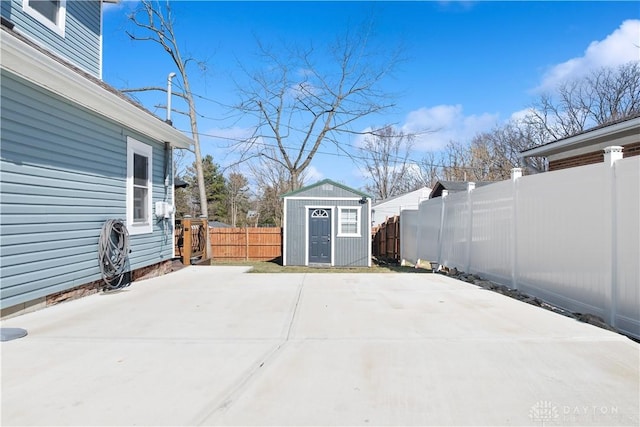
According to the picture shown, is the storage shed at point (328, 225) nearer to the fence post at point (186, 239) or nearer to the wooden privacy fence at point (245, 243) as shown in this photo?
the wooden privacy fence at point (245, 243)

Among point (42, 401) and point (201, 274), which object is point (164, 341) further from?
point (201, 274)

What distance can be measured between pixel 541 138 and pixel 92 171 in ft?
93.8

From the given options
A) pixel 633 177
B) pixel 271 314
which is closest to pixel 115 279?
pixel 271 314

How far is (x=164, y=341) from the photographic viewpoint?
11.9ft

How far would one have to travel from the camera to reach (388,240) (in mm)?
17359

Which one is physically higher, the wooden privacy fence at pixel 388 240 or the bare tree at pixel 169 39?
the bare tree at pixel 169 39

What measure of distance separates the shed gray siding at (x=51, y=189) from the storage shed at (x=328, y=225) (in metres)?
8.53

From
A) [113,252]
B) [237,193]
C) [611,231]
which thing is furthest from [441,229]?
[237,193]

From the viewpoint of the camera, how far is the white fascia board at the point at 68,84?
397 centimetres

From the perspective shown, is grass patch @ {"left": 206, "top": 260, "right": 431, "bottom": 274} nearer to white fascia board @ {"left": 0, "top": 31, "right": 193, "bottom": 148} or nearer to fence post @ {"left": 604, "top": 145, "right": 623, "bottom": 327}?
white fascia board @ {"left": 0, "top": 31, "right": 193, "bottom": 148}

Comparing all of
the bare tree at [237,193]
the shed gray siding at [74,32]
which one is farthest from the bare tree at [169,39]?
the bare tree at [237,193]

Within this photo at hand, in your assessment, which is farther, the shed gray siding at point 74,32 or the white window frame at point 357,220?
the white window frame at point 357,220

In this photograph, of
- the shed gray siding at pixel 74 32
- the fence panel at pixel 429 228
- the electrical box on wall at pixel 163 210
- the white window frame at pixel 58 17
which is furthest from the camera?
the fence panel at pixel 429 228

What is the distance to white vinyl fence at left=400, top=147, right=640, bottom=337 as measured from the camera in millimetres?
3855
